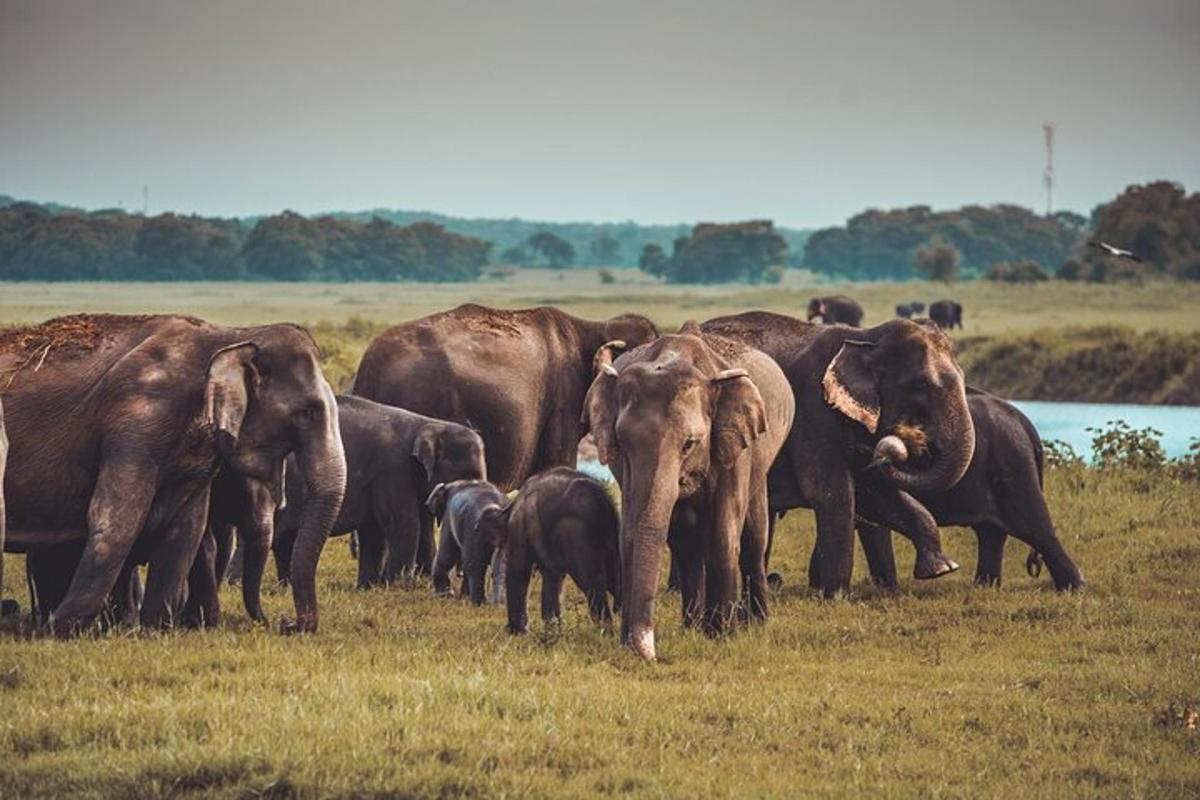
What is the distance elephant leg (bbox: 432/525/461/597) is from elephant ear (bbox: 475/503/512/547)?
3.55 ft

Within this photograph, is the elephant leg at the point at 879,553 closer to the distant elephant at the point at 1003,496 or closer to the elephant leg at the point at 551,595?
the distant elephant at the point at 1003,496

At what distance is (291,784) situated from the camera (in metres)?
10.2

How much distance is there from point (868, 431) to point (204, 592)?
5.83 metres

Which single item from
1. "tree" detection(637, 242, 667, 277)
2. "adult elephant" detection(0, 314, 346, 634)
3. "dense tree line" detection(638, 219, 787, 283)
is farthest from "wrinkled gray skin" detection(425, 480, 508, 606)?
"tree" detection(637, 242, 667, 277)

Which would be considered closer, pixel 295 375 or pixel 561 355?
pixel 295 375

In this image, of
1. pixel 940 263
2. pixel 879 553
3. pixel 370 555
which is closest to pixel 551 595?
pixel 370 555

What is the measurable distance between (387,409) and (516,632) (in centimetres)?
446

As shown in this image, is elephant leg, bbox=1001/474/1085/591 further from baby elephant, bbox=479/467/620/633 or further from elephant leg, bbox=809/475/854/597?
baby elephant, bbox=479/467/620/633

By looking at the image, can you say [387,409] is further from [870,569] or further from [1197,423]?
[1197,423]

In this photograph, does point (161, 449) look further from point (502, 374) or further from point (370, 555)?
point (502, 374)

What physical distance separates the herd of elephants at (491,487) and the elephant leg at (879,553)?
26mm

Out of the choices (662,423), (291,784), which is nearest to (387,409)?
(662,423)

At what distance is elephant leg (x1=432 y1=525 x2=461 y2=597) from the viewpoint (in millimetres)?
17781

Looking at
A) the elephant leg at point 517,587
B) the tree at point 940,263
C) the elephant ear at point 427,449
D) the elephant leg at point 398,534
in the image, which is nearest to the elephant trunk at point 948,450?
the elephant leg at point 517,587
